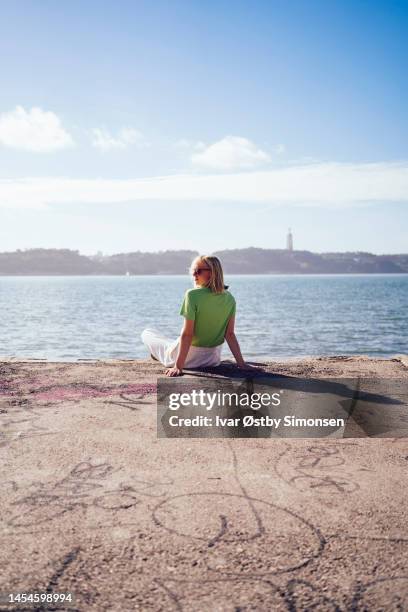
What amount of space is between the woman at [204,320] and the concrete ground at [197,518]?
7.10 feet

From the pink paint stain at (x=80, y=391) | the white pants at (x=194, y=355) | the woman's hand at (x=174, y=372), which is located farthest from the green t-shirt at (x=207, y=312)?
the pink paint stain at (x=80, y=391)

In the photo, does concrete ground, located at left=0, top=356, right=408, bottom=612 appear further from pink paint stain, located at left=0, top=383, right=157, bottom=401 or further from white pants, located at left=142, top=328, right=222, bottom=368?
white pants, located at left=142, top=328, right=222, bottom=368

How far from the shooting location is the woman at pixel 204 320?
718cm

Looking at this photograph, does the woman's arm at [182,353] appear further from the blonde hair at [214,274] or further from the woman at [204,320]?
the blonde hair at [214,274]

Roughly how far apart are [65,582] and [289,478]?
175cm

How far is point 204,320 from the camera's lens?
7.33 metres

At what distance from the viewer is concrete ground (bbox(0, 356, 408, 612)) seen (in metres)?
2.46

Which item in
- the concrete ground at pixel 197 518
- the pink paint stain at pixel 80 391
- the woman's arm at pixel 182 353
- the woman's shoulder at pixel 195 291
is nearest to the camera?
the concrete ground at pixel 197 518

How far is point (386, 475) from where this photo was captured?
12.4 feet

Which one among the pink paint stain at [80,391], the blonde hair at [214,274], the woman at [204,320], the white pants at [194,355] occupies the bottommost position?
the pink paint stain at [80,391]

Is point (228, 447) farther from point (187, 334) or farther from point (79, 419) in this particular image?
point (187, 334)

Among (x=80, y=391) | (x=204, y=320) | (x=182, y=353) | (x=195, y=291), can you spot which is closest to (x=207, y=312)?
(x=204, y=320)

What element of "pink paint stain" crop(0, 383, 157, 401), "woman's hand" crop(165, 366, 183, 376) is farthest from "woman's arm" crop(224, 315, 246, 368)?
"pink paint stain" crop(0, 383, 157, 401)

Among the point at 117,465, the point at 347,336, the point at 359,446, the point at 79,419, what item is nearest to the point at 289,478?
the point at 359,446
